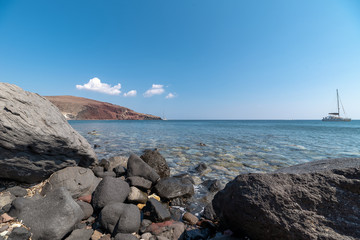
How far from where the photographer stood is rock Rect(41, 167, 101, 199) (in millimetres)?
4449

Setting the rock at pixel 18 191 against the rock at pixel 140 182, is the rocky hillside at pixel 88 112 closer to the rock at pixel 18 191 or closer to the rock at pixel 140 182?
the rock at pixel 18 191

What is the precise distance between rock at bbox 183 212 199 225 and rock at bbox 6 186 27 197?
14.1ft

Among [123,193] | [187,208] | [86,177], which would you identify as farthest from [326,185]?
[86,177]

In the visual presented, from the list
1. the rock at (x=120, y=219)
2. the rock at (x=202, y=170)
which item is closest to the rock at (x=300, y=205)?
the rock at (x=120, y=219)

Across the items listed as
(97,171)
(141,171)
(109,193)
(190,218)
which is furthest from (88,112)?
(190,218)

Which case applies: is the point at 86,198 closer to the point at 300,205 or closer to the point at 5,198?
the point at 5,198

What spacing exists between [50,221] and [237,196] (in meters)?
3.57

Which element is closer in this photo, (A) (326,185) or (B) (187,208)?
(A) (326,185)

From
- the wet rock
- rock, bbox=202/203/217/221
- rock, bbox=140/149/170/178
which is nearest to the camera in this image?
rock, bbox=202/203/217/221

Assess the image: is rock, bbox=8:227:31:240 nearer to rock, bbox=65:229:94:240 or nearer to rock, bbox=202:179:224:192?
rock, bbox=65:229:94:240

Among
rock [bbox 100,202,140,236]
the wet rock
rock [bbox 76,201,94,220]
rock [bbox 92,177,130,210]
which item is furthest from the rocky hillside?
rock [bbox 100,202,140,236]

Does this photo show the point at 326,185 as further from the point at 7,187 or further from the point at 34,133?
the point at 7,187

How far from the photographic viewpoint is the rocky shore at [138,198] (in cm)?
238

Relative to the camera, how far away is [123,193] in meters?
4.36
